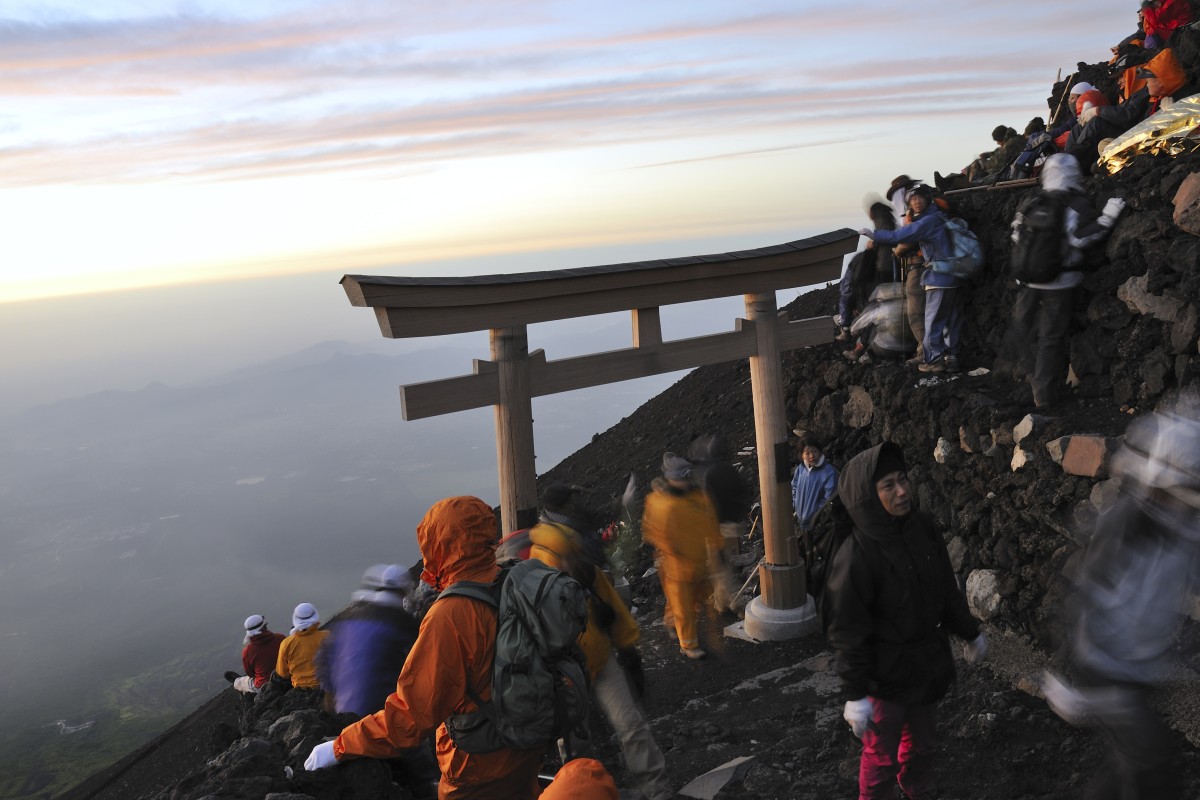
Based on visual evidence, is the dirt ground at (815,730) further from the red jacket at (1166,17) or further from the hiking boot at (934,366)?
the red jacket at (1166,17)

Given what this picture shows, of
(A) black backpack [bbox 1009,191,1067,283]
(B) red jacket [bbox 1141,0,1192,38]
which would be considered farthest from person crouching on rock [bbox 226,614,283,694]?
(B) red jacket [bbox 1141,0,1192,38]

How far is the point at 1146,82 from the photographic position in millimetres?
9695

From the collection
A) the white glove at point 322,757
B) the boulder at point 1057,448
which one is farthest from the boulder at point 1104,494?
the white glove at point 322,757

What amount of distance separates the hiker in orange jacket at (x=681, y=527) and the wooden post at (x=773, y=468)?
2.75 feet

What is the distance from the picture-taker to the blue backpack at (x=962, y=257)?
799 centimetres

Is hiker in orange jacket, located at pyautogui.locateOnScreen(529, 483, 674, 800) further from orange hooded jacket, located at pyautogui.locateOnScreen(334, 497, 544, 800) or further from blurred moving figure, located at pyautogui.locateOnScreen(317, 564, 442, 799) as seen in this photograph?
orange hooded jacket, located at pyautogui.locateOnScreen(334, 497, 544, 800)

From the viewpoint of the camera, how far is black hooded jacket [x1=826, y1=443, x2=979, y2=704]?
371cm

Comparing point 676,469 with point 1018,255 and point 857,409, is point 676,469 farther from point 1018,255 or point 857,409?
point 1018,255

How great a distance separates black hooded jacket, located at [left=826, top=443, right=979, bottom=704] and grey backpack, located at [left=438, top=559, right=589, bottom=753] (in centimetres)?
113

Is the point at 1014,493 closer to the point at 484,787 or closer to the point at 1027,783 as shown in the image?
the point at 1027,783

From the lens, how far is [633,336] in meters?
6.70

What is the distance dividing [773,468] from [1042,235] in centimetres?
278

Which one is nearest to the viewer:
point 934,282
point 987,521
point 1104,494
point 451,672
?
point 451,672

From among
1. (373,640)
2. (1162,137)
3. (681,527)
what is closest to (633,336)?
(681,527)
